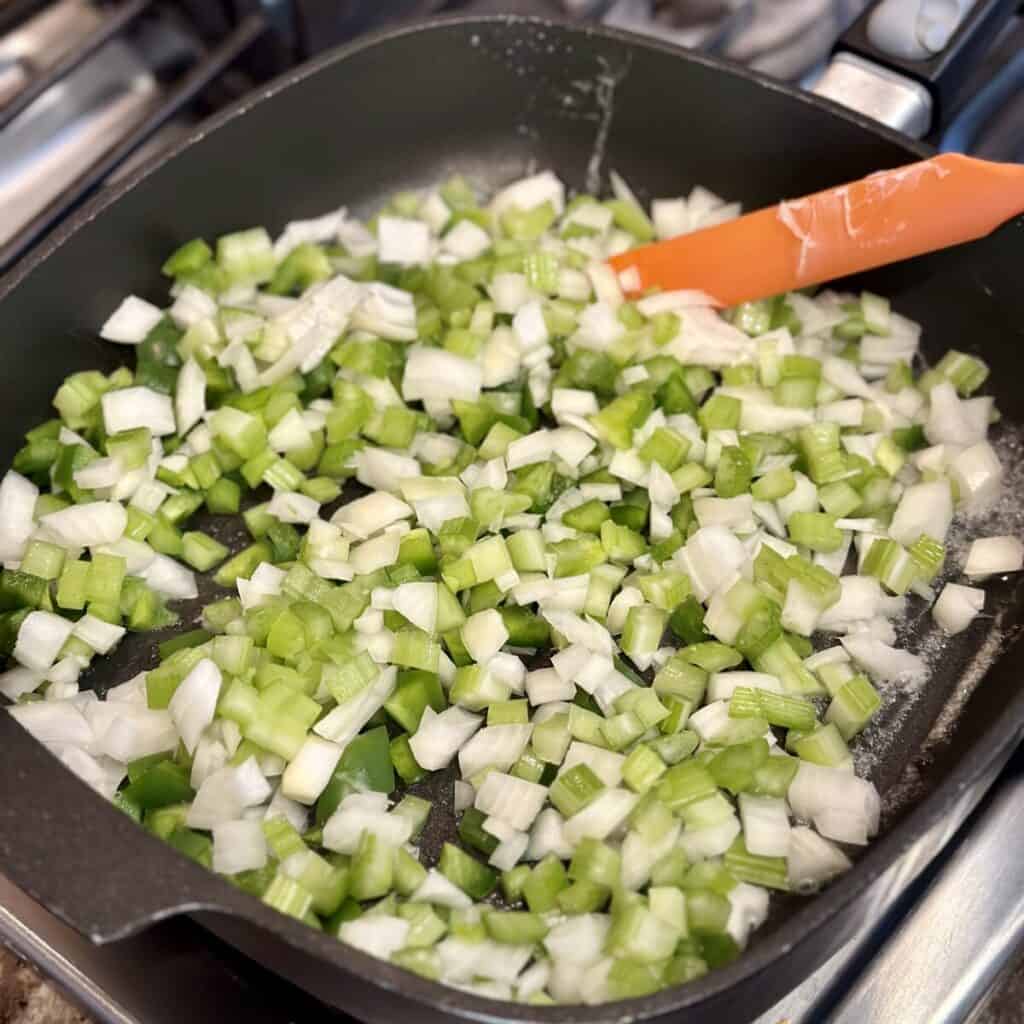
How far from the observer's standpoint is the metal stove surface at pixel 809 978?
992 millimetres

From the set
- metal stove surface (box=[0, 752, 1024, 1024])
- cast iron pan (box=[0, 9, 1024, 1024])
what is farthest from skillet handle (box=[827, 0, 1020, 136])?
metal stove surface (box=[0, 752, 1024, 1024])

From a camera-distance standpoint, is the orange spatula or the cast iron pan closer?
the cast iron pan

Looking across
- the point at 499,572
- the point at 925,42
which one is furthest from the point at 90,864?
the point at 925,42

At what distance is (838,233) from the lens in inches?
48.9

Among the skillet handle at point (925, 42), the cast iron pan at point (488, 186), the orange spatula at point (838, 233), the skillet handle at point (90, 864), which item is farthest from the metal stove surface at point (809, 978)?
the skillet handle at point (925, 42)

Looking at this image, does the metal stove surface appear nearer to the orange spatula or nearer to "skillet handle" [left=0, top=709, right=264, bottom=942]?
"skillet handle" [left=0, top=709, right=264, bottom=942]

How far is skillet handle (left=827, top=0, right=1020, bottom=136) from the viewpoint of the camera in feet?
4.16

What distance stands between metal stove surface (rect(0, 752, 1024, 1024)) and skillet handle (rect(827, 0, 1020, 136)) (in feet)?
2.75

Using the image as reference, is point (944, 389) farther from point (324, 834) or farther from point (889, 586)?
point (324, 834)

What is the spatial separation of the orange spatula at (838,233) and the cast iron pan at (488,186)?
8 centimetres

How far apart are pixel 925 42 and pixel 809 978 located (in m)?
0.98

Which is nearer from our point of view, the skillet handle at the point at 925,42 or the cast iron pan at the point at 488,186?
the cast iron pan at the point at 488,186

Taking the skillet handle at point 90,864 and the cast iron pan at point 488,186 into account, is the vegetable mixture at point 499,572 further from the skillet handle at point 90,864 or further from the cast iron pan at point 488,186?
the skillet handle at point 90,864

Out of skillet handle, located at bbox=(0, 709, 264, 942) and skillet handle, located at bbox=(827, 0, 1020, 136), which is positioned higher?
skillet handle, located at bbox=(827, 0, 1020, 136)
